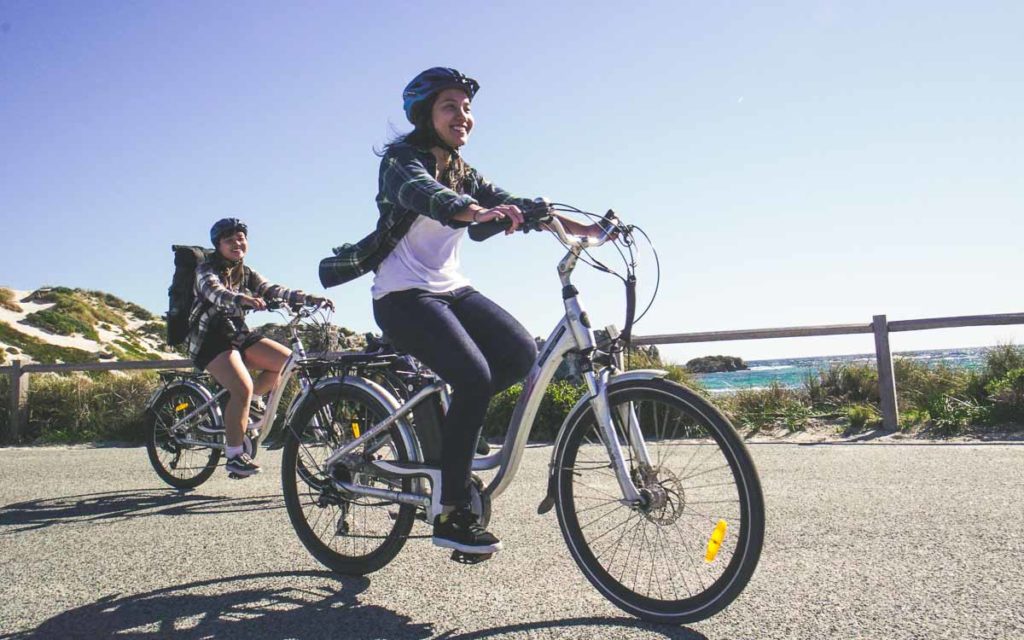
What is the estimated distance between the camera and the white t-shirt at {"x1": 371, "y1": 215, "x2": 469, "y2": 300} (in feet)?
11.3

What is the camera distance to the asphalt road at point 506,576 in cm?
284

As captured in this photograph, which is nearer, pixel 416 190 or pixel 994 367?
pixel 416 190

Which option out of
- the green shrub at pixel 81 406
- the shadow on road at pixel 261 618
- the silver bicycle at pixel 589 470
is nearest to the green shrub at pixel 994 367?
the silver bicycle at pixel 589 470

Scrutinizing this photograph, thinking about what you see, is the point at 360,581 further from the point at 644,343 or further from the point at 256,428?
the point at 644,343

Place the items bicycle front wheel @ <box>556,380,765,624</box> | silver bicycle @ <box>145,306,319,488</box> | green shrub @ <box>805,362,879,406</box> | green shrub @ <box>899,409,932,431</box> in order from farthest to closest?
green shrub @ <box>805,362,879,406</box>, green shrub @ <box>899,409,932,431</box>, silver bicycle @ <box>145,306,319,488</box>, bicycle front wheel @ <box>556,380,765,624</box>

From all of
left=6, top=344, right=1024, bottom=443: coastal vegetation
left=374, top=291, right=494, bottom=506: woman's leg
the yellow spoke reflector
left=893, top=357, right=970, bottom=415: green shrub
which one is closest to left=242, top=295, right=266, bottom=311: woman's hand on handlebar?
left=374, top=291, right=494, bottom=506: woman's leg

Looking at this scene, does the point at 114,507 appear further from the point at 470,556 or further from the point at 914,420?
the point at 914,420

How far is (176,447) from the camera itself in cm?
661

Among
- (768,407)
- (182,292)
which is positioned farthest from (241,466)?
(768,407)

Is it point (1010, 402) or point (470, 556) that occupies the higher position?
point (1010, 402)

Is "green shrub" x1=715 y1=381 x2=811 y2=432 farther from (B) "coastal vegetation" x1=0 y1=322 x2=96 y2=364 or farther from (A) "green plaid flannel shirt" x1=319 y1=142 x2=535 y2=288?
(B) "coastal vegetation" x1=0 y1=322 x2=96 y2=364

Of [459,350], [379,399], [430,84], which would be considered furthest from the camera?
[379,399]

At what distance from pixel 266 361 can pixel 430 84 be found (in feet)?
11.3

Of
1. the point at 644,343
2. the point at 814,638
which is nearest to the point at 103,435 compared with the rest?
the point at 644,343
